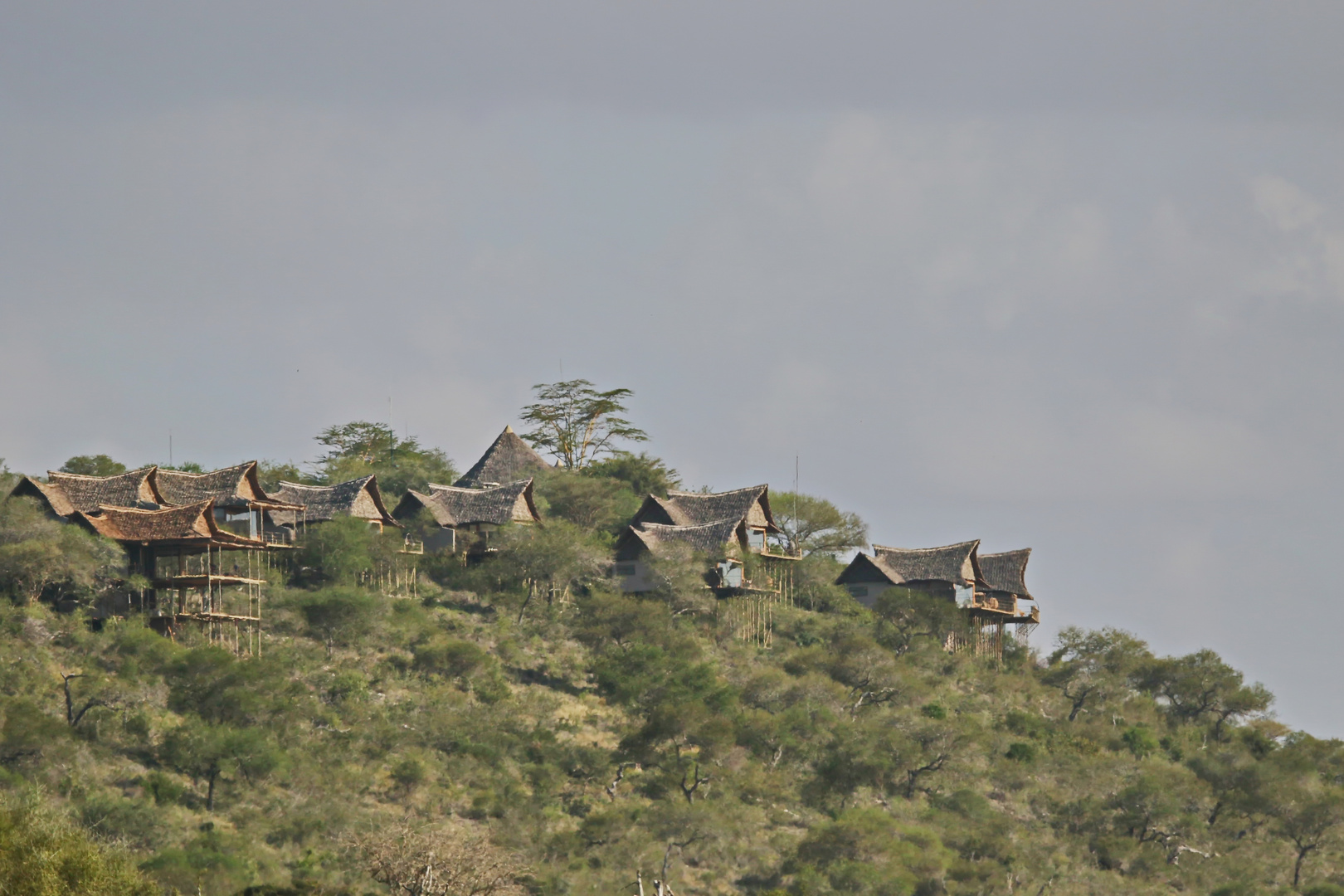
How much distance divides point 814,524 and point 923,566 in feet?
22.0

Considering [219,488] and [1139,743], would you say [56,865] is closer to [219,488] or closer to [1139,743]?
[219,488]

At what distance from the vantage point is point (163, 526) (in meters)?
54.8

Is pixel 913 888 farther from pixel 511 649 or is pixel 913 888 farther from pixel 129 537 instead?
pixel 129 537

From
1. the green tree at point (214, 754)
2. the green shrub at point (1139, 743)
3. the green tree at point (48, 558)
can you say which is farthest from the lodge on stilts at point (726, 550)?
the green tree at point (214, 754)

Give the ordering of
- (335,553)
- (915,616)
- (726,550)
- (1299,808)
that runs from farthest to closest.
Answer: (915,616)
(726,550)
(335,553)
(1299,808)

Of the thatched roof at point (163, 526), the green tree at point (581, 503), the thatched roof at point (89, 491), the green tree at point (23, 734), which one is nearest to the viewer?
the green tree at point (23, 734)

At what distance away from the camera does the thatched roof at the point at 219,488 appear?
6047cm

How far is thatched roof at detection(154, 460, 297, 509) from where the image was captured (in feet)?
198

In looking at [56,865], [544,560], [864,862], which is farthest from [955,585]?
[56,865]

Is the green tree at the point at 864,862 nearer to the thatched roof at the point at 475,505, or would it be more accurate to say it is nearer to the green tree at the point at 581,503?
the thatched roof at the point at 475,505

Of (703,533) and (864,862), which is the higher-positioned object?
(703,533)

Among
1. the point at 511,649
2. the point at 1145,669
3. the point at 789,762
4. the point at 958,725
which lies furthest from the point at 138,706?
the point at 1145,669

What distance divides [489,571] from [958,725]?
732 inches

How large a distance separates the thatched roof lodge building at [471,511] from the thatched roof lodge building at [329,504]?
1494 millimetres
